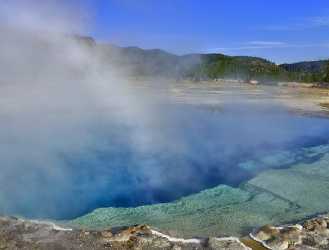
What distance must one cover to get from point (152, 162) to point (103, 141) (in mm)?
2167

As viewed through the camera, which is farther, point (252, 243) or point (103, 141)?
point (103, 141)

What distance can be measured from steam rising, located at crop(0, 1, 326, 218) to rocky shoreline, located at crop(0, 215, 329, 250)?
107cm

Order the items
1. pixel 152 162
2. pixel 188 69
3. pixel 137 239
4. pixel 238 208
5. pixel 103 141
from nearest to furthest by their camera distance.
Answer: pixel 137 239 → pixel 238 208 → pixel 152 162 → pixel 103 141 → pixel 188 69

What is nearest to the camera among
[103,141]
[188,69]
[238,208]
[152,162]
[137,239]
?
[137,239]

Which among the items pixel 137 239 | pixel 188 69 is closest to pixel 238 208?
pixel 137 239

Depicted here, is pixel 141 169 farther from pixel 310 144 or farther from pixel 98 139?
pixel 310 144

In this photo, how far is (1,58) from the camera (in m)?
16.8

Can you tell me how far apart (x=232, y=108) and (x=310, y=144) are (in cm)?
652

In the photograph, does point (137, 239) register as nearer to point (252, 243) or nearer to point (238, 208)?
point (252, 243)

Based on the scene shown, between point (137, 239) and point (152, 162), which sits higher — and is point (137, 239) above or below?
above

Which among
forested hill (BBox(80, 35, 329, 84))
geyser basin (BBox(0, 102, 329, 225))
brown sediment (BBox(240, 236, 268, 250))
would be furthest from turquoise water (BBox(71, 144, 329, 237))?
forested hill (BBox(80, 35, 329, 84))

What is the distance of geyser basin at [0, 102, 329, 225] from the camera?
251 inches

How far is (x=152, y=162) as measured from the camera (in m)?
8.44

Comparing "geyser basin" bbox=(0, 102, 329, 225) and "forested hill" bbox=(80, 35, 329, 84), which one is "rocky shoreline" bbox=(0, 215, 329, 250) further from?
"forested hill" bbox=(80, 35, 329, 84)
